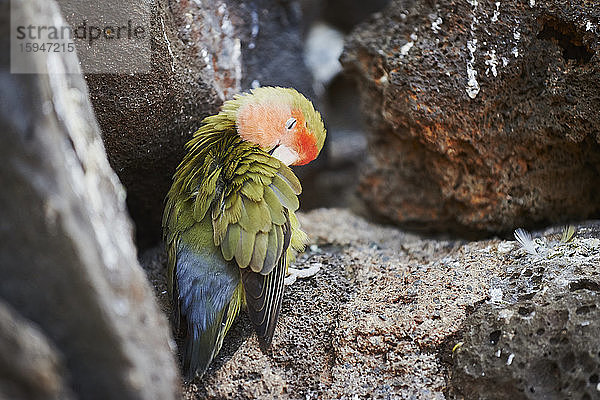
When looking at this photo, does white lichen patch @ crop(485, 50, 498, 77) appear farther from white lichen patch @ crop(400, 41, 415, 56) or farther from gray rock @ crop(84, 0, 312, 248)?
gray rock @ crop(84, 0, 312, 248)

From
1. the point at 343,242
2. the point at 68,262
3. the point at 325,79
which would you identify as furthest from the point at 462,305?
the point at 325,79

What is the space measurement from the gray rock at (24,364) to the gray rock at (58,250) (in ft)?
0.41

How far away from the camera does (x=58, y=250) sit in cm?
135

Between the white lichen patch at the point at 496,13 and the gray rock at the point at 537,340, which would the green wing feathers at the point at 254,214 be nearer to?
the gray rock at the point at 537,340

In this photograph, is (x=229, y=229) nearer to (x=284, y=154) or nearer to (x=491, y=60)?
(x=284, y=154)

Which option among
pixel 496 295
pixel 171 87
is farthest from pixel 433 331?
pixel 171 87

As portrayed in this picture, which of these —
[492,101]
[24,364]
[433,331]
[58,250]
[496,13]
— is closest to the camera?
[24,364]

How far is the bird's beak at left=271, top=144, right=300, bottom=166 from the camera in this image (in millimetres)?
2433

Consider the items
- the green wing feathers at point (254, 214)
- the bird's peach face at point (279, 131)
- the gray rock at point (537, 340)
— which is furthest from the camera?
the bird's peach face at point (279, 131)

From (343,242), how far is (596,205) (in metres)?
1.34

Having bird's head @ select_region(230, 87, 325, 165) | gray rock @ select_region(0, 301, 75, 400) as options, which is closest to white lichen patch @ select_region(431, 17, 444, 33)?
bird's head @ select_region(230, 87, 325, 165)

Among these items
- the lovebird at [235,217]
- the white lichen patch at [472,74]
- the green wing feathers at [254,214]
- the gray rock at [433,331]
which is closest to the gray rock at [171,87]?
the lovebird at [235,217]

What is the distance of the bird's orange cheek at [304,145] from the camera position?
2.42m

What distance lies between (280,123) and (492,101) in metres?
1.04
